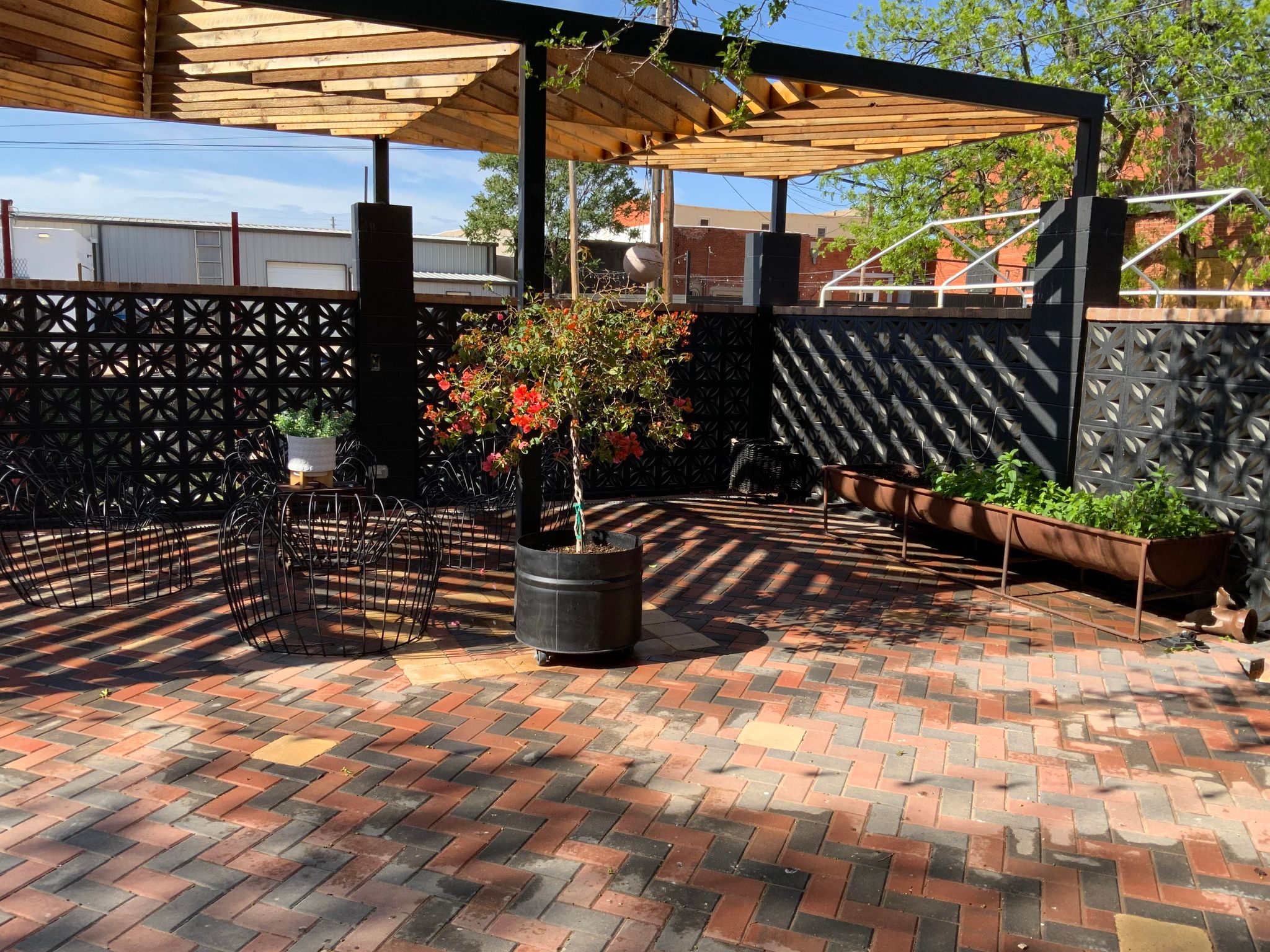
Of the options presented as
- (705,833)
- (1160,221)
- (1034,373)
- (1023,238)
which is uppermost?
(1160,221)

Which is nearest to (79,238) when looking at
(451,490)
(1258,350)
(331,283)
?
(331,283)

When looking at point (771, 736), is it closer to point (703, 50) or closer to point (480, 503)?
point (480, 503)

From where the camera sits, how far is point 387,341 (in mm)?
8992

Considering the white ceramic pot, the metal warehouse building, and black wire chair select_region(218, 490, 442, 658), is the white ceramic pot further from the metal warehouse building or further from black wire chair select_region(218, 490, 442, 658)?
the metal warehouse building

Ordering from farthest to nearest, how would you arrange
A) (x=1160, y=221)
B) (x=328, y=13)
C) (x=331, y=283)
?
1. (x=331, y=283)
2. (x=1160, y=221)
3. (x=328, y=13)

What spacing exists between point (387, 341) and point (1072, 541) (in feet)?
19.3

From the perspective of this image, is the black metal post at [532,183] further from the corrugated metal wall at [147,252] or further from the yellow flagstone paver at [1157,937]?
the corrugated metal wall at [147,252]

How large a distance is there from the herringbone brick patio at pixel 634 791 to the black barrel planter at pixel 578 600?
0.57 ft

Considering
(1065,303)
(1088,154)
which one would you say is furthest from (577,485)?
(1088,154)

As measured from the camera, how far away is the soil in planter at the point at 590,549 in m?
5.24

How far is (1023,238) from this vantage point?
11.7m

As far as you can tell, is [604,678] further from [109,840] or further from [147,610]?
[147,610]

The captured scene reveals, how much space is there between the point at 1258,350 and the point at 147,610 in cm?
663

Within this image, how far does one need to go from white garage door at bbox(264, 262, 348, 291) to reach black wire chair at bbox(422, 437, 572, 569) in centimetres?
2266
